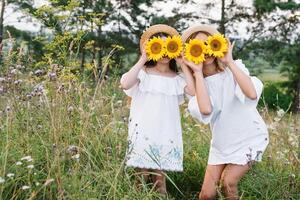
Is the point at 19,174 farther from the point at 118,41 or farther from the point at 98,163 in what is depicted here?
the point at 118,41

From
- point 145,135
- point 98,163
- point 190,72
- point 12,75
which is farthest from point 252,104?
point 12,75

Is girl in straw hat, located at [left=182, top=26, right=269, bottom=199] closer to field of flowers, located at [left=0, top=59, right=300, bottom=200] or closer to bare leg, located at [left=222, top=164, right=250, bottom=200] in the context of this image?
bare leg, located at [left=222, top=164, right=250, bottom=200]

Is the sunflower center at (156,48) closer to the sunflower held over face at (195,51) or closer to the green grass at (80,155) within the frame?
the sunflower held over face at (195,51)

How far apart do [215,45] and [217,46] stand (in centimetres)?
2

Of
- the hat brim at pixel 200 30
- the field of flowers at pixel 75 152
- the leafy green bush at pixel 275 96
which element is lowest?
the leafy green bush at pixel 275 96

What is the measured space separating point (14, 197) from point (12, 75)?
45.3 inches

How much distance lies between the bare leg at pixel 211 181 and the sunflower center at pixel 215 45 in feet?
2.75

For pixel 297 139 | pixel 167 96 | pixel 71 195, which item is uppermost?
pixel 167 96

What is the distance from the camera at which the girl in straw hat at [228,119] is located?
13.3 feet

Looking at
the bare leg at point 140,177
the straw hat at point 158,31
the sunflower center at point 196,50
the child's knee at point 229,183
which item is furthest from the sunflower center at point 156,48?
the child's knee at point 229,183

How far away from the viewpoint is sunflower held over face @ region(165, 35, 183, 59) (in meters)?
4.22

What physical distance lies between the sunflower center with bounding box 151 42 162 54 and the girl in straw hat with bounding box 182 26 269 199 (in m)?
0.28

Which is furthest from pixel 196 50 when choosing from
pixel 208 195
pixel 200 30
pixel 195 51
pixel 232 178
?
pixel 208 195

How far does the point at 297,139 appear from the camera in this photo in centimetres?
548
